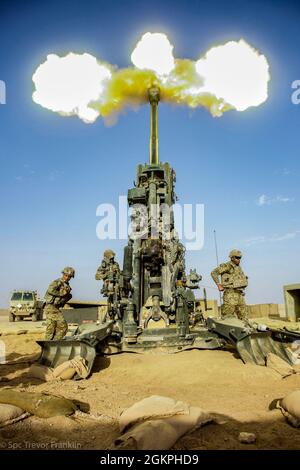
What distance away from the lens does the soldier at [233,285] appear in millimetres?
8430

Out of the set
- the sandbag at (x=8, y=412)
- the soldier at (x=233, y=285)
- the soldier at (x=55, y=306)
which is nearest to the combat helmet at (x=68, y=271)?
the soldier at (x=55, y=306)

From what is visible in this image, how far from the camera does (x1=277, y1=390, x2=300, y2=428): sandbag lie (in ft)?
10.6

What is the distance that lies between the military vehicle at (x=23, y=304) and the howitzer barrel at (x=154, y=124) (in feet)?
48.1

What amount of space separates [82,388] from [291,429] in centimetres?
331

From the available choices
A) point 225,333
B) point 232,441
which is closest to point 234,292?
point 225,333

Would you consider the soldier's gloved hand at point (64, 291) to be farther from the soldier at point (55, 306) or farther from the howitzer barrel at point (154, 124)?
the howitzer barrel at point (154, 124)

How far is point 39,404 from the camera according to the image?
3.72m

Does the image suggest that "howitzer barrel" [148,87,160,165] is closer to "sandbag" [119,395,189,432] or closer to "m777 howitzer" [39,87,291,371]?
"m777 howitzer" [39,87,291,371]

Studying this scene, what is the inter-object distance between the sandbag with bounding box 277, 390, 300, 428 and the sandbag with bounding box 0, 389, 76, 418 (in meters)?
2.33

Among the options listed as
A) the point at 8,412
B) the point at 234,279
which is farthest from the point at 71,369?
the point at 234,279

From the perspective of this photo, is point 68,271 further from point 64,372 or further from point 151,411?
point 151,411

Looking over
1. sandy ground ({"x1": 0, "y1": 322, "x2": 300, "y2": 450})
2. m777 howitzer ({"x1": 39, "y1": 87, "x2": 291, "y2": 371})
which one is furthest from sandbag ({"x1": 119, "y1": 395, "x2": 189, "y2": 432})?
m777 howitzer ({"x1": 39, "y1": 87, "x2": 291, "y2": 371})

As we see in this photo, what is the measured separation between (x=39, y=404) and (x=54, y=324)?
443 cm

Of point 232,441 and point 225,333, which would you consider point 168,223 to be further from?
point 232,441
